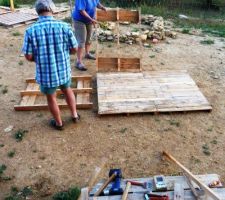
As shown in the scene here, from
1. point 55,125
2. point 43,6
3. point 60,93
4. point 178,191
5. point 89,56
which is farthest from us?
point 89,56

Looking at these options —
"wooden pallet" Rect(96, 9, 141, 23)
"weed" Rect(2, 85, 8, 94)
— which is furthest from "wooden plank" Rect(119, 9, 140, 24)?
"weed" Rect(2, 85, 8, 94)

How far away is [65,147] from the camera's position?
17.7 feet

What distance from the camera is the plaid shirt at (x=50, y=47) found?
4.80 m

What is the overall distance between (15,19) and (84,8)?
192 inches

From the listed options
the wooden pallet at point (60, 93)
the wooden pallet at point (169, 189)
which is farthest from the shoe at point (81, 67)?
the wooden pallet at point (169, 189)

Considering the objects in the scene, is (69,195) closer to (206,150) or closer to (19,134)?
(19,134)

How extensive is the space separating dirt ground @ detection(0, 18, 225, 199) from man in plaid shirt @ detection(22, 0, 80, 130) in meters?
0.80

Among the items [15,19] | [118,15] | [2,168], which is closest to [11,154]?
[2,168]

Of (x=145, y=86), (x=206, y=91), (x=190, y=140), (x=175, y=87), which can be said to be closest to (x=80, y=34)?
(x=145, y=86)

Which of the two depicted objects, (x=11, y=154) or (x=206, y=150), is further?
(x=206, y=150)

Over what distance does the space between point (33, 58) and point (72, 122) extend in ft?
4.86

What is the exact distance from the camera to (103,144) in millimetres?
5492

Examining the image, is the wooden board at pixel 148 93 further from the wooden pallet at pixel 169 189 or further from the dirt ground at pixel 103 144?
the wooden pallet at pixel 169 189

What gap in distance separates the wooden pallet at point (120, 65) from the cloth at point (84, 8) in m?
0.94
